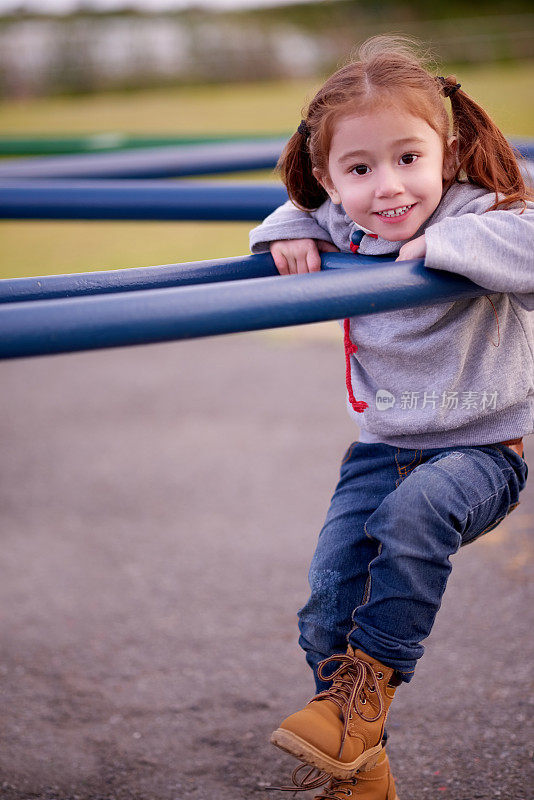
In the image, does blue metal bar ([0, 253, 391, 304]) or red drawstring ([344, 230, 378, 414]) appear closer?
blue metal bar ([0, 253, 391, 304])

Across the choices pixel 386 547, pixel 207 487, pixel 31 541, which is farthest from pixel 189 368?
pixel 386 547

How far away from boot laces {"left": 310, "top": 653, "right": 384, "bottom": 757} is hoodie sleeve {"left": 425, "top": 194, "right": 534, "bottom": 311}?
531 mm

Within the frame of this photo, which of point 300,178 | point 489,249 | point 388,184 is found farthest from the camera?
point 300,178

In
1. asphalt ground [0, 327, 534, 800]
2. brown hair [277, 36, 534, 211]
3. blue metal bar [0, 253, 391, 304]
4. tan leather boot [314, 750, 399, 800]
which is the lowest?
asphalt ground [0, 327, 534, 800]

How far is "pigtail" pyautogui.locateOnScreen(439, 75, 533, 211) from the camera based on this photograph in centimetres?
137

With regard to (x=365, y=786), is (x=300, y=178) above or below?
above

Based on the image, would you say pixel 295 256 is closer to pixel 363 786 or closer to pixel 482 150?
pixel 482 150

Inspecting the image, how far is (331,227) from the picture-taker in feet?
4.97

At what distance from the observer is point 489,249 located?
1.17 m

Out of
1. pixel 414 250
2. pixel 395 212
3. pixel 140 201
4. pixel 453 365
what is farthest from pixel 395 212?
pixel 140 201

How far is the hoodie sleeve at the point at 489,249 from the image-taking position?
1.14 metres

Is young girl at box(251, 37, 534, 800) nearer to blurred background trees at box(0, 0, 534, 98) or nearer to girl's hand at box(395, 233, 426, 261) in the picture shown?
girl's hand at box(395, 233, 426, 261)

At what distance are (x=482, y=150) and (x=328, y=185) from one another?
0.78 ft

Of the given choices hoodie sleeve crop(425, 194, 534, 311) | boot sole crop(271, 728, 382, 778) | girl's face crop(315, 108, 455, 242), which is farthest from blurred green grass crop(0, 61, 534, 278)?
boot sole crop(271, 728, 382, 778)
